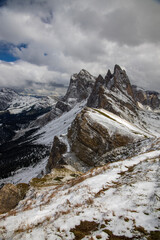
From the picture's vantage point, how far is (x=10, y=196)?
20.5m

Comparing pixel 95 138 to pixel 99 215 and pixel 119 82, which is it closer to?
pixel 99 215

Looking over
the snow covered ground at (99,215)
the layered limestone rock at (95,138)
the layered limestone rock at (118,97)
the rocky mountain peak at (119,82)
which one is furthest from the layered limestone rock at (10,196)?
the rocky mountain peak at (119,82)

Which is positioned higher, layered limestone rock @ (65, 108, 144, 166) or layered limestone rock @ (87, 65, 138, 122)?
layered limestone rock @ (87, 65, 138, 122)

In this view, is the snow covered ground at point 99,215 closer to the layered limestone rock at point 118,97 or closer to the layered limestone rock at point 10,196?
the layered limestone rock at point 10,196

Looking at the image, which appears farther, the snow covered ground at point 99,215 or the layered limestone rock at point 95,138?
the layered limestone rock at point 95,138

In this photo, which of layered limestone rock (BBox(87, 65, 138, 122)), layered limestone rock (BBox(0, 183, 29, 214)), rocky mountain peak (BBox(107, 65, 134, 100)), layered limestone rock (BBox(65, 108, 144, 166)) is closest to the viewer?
layered limestone rock (BBox(0, 183, 29, 214))

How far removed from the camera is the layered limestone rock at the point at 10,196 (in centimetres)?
1926

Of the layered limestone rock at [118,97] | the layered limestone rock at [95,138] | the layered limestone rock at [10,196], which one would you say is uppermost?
the layered limestone rock at [118,97]

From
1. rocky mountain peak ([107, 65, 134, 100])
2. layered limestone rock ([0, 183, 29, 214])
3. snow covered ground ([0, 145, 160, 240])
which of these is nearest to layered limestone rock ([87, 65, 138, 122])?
rocky mountain peak ([107, 65, 134, 100])

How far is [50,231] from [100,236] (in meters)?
3.86

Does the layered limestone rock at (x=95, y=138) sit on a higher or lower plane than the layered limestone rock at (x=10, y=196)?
higher

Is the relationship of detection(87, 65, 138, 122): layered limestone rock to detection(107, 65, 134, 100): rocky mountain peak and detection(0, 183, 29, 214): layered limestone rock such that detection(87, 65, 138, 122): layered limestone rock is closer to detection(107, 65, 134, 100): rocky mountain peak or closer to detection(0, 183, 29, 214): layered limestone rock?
detection(107, 65, 134, 100): rocky mountain peak

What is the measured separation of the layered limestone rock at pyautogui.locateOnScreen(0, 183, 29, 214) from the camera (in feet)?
63.2

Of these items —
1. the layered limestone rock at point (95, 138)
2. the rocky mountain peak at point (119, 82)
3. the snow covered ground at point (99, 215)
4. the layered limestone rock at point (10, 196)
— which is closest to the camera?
the snow covered ground at point (99, 215)
